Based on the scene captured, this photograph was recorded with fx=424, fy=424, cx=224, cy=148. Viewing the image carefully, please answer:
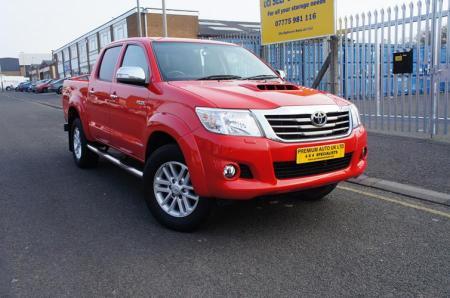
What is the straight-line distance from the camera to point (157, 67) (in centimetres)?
452

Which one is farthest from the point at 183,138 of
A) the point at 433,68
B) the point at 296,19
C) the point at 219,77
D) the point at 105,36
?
the point at 105,36

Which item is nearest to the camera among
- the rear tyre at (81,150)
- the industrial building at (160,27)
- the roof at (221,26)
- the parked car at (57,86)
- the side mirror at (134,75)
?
the side mirror at (134,75)

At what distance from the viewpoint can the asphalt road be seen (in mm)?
2994

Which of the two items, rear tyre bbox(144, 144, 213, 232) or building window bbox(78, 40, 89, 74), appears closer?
rear tyre bbox(144, 144, 213, 232)

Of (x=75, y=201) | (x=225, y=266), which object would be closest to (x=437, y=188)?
(x=225, y=266)

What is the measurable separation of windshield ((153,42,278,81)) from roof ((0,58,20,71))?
141m

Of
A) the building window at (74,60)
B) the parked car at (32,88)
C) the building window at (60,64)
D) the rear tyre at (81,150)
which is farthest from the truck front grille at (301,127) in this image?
the building window at (60,64)

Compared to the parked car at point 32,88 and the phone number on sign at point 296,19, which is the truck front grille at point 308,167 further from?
the parked car at point 32,88

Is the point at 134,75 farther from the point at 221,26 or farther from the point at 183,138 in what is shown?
the point at 221,26

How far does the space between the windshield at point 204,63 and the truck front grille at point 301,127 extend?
129 cm

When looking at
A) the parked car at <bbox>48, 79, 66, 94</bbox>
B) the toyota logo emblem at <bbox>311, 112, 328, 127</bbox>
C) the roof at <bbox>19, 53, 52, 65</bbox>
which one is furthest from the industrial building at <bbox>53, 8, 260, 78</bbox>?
the roof at <bbox>19, 53, 52, 65</bbox>

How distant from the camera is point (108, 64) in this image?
19.2 feet

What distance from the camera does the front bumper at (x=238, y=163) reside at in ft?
11.3

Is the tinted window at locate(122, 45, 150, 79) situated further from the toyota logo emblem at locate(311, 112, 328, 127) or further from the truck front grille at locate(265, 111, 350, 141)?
the toyota logo emblem at locate(311, 112, 328, 127)
